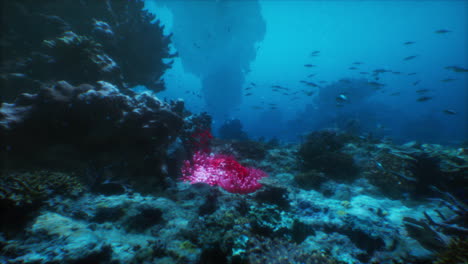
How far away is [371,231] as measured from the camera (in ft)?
12.2

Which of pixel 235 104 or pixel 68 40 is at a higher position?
pixel 235 104

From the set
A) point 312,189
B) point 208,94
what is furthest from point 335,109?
point 312,189

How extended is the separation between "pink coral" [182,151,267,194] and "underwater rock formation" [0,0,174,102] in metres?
4.14

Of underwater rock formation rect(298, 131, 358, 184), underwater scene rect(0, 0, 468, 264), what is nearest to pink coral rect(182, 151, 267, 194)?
underwater scene rect(0, 0, 468, 264)

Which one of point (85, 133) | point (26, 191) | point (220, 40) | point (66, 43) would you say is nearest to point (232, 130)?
→ point (66, 43)

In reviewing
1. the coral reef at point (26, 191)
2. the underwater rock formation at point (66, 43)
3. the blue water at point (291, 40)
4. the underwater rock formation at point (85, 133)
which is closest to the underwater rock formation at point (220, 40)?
the blue water at point (291, 40)

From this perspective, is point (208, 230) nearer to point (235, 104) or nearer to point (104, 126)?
point (104, 126)

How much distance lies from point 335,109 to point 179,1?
1313 inches

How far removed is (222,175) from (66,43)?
6.39 meters

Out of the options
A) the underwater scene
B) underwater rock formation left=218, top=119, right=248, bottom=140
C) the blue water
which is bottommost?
the underwater scene

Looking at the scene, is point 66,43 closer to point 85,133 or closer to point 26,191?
point 85,133

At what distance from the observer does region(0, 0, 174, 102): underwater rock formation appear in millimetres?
5773

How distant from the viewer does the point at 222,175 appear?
5.25 m

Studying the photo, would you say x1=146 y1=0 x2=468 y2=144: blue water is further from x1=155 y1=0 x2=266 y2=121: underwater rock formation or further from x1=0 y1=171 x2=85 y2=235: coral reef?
x1=0 y1=171 x2=85 y2=235: coral reef
